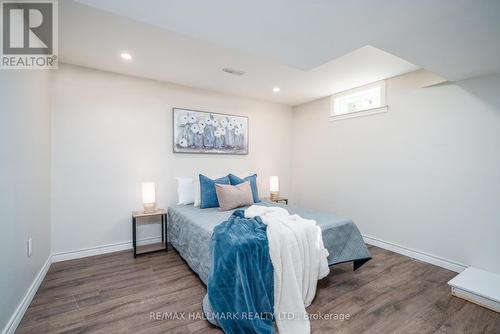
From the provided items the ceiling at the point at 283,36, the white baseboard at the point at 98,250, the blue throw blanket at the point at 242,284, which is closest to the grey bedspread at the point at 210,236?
the blue throw blanket at the point at 242,284

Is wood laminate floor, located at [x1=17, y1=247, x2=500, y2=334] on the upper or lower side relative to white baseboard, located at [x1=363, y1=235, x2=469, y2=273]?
lower

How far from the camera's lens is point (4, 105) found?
1.56 metres

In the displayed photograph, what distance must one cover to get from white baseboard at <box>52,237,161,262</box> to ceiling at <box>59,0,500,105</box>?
2.36 metres

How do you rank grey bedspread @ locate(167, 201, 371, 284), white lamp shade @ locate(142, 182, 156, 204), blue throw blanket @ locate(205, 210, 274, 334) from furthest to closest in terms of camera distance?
white lamp shade @ locate(142, 182, 156, 204) < grey bedspread @ locate(167, 201, 371, 284) < blue throw blanket @ locate(205, 210, 274, 334)

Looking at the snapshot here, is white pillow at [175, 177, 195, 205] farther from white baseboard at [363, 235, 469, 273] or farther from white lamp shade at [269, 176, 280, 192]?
white baseboard at [363, 235, 469, 273]

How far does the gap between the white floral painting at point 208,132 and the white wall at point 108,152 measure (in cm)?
12

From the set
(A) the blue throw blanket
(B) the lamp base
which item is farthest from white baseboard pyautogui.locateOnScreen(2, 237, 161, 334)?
(A) the blue throw blanket

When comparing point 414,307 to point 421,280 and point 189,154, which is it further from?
point 189,154

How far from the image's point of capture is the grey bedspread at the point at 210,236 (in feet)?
7.47

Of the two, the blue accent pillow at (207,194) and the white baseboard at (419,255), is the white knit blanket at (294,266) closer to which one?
the blue accent pillow at (207,194)

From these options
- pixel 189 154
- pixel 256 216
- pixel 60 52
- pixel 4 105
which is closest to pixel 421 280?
pixel 256 216

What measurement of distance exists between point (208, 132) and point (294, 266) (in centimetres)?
263

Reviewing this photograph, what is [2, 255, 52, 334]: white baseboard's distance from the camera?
165 cm

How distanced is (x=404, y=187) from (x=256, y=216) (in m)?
2.23
